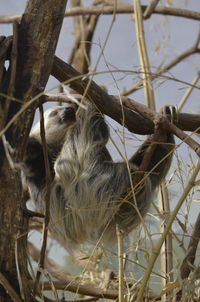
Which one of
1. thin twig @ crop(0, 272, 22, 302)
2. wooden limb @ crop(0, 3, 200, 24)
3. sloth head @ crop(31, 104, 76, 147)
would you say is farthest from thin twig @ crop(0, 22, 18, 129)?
wooden limb @ crop(0, 3, 200, 24)

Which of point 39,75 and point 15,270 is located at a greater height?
point 39,75

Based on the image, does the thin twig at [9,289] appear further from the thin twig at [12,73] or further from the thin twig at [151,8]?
the thin twig at [151,8]

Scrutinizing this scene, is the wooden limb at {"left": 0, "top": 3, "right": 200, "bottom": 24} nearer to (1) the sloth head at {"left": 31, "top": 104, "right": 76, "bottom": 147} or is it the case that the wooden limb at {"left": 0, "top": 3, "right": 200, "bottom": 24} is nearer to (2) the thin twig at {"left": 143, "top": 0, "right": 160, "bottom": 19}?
(2) the thin twig at {"left": 143, "top": 0, "right": 160, "bottom": 19}

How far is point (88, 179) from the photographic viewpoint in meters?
2.48

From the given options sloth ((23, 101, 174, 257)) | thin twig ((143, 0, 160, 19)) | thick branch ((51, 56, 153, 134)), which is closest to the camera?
thick branch ((51, 56, 153, 134))

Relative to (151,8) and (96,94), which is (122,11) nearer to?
(151,8)

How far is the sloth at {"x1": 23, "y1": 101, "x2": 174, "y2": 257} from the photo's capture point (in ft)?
7.89

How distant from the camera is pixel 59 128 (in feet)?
9.05

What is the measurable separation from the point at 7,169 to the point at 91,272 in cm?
243

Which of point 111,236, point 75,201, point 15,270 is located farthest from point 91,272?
point 15,270

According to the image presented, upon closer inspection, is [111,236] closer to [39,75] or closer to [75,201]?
[75,201]

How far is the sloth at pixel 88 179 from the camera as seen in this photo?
240 centimetres

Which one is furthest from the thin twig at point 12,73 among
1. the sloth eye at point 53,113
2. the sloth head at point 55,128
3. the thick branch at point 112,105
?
the sloth eye at point 53,113

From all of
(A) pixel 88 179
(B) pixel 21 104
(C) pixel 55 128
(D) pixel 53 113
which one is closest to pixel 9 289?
(B) pixel 21 104
